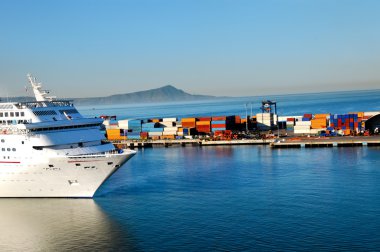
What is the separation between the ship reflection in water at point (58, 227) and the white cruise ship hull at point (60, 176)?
0.60 m

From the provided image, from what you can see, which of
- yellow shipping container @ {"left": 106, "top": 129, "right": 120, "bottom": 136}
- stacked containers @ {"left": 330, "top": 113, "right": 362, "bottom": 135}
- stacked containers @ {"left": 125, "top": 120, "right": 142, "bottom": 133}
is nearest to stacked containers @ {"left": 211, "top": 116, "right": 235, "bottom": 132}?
stacked containers @ {"left": 125, "top": 120, "right": 142, "bottom": 133}

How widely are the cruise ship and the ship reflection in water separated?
35.6 inches

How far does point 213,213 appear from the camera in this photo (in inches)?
1193

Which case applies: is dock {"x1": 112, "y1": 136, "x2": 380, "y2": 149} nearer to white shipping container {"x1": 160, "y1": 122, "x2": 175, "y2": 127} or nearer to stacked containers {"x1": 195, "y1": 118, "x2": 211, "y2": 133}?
stacked containers {"x1": 195, "y1": 118, "x2": 211, "y2": 133}

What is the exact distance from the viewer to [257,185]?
38.9 m

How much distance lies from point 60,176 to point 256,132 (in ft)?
176

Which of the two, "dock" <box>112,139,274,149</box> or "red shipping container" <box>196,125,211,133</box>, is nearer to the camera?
"dock" <box>112,139,274,149</box>

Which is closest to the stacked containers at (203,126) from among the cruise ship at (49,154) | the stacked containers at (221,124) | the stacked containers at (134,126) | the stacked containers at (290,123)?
the stacked containers at (221,124)

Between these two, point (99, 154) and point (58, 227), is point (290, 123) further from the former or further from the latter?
point (58, 227)

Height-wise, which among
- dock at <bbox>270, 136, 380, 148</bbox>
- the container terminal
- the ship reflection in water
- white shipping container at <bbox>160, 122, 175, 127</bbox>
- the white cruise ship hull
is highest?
white shipping container at <bbox>160, 122, 175, 127</bbox>

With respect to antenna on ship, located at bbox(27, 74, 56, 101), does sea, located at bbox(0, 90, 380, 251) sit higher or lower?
lower

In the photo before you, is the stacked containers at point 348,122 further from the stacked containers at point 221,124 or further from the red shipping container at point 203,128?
the red shipping container at point 203,128

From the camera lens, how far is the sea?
83.1 feet

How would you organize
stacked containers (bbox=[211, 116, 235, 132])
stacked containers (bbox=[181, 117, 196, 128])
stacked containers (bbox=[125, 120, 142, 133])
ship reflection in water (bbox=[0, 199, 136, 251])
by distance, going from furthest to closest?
1. stacked containers (bbox=[125, 120, 142, 133])
2. stacked containers (bbox=[181, 117, 196, 128])
3. stacked containers (bbox=[211, 116, 235, 132])
4. ship reflection in water (bbox=[0, 199, 136, 251])
